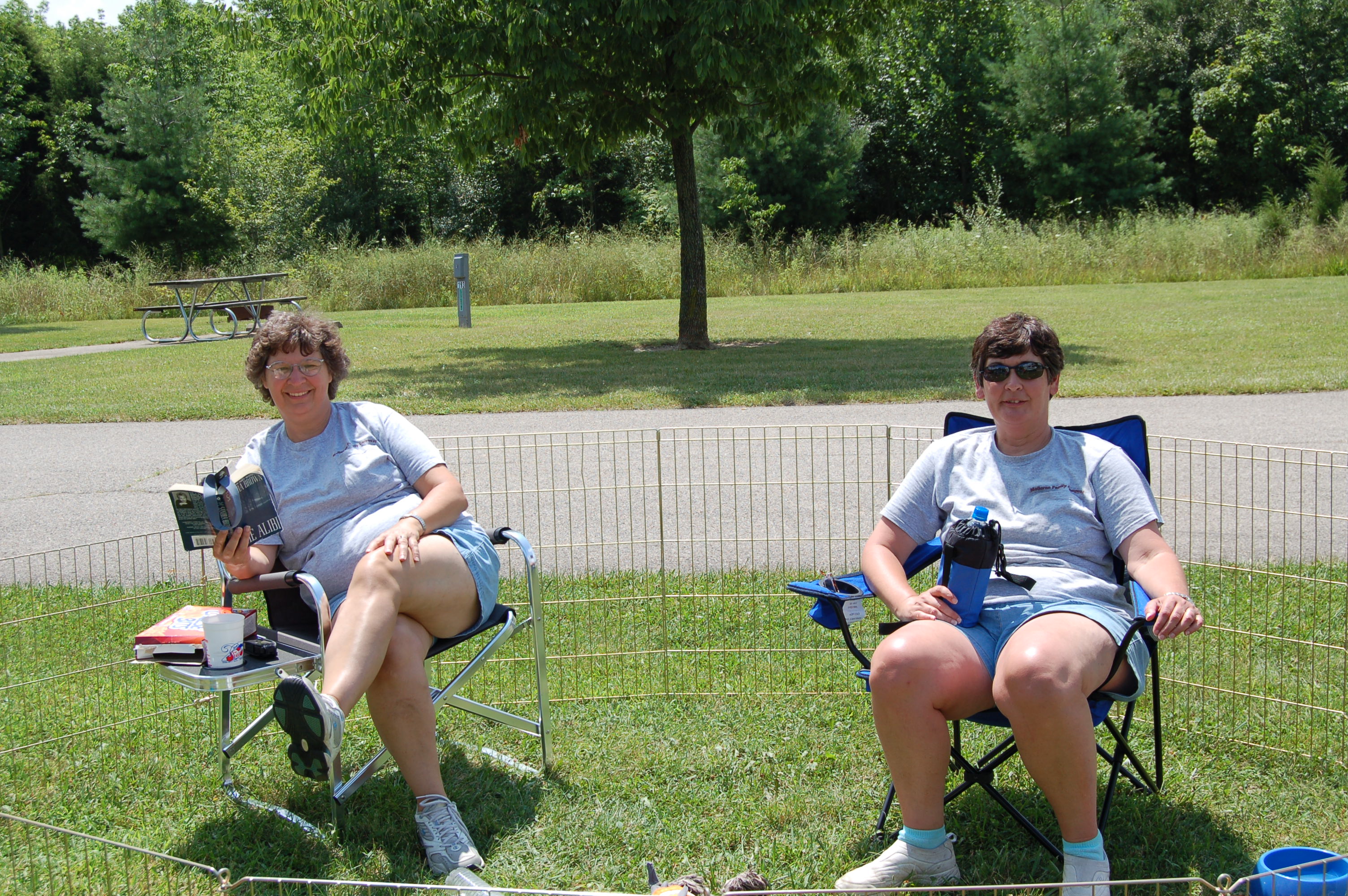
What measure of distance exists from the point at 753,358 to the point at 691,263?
74.0 inches

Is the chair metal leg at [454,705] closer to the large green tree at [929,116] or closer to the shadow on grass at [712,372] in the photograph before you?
the shadow on grass at [712,372]

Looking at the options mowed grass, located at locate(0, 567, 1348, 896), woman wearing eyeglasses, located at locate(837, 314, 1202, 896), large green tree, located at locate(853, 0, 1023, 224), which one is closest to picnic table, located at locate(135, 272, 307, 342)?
mowed grass, located at locate(0, 567, 1348, 896)

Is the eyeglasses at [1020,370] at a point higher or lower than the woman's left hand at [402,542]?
higher

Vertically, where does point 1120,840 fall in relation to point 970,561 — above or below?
below

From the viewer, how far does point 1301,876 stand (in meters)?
2.19

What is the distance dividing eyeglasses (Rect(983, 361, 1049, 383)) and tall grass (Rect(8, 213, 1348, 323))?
19.8m

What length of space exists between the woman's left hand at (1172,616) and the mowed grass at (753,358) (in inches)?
Answer: 267

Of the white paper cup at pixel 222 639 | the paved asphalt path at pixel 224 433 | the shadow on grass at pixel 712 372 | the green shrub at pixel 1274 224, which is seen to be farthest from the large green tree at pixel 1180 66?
the white paper cup at pixel 222 639

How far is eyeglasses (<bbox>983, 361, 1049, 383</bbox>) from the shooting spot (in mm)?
2885

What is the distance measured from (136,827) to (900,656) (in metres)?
2.12

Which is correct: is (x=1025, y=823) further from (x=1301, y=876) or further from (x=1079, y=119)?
(x=1079, y=119)

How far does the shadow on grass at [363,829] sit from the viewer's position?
9.09 feet

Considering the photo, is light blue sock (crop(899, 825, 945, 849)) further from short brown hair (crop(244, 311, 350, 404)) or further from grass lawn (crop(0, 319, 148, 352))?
grass lawn (crop(0, 319, 148, 352))

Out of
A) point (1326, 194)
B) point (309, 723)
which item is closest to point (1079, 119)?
point (1326, 194)
